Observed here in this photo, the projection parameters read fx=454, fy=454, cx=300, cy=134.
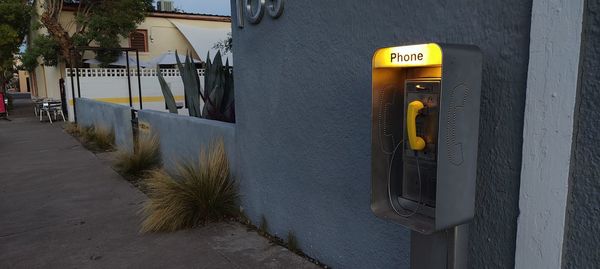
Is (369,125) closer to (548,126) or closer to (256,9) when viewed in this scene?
(548,126)

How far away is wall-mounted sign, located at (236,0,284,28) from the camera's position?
401 centimetres

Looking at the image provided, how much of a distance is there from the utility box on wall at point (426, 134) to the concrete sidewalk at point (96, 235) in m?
1.64

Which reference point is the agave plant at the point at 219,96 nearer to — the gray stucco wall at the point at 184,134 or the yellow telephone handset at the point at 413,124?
the gray stucco wall at the point at 184,134

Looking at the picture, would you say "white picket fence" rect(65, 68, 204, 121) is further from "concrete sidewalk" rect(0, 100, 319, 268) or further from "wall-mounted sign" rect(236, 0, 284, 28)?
"wall-mounted sign" rect(236, 0, 284, 28)

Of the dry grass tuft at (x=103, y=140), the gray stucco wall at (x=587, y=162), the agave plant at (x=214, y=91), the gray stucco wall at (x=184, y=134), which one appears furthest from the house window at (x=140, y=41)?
the gray stucco wall at (x=587, y=162)

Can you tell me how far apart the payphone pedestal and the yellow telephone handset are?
1.52 ft

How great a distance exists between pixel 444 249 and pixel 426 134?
60 cm

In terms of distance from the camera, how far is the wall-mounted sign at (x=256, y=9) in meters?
4.01

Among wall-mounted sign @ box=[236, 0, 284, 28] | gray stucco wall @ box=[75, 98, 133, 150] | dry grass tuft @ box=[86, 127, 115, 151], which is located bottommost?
dry grass tuft @ box=[86, 127, 115, 151]

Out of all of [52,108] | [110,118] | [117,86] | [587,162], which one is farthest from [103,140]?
[587,162]

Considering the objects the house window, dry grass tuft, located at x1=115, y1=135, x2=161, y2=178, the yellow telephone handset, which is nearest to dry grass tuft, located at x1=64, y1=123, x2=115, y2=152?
dry grass tuft, located at x1=115, y1=135, x2=161, y2=178

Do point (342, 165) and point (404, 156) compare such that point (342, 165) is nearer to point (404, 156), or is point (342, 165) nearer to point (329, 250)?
point (329, 250)

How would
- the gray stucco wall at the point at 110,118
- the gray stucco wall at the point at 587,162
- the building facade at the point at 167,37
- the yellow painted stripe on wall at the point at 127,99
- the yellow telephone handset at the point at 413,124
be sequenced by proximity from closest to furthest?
1. the gray stucco wall at the point at 587,162
2. the yellow telephone handset at the point at 413,124
3. the gray stucco wall at the point at 110,118
4. the yellow painted stripe on wall at the point at 127,99
5. the building facade at the point at 167,37

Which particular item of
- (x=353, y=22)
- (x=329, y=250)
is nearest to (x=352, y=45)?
(x=353, y=22)
